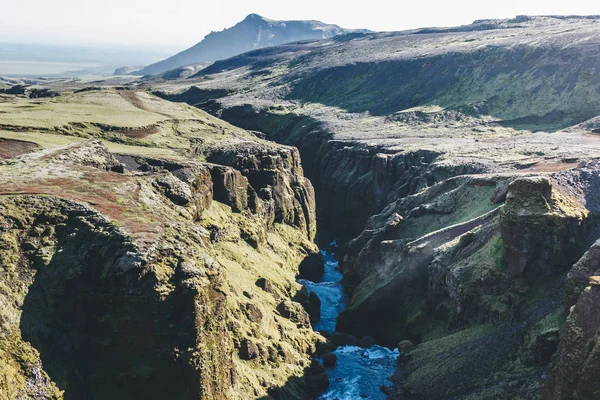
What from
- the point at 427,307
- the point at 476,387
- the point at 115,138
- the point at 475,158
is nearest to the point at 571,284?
the point at 476,387

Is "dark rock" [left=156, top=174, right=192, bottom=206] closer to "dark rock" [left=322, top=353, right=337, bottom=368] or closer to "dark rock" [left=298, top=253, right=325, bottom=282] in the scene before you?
"dark rock" [left=322, top=353, right=337, bottom=368]

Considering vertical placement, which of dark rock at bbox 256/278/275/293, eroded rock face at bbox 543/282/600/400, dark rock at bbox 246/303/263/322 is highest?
eroded rock face at bbox 543/282/600/400

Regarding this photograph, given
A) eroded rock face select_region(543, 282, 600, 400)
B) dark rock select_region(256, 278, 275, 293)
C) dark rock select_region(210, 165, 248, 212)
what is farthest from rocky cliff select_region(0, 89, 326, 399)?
eroded rock face select_region(543, 282, 600, 400)

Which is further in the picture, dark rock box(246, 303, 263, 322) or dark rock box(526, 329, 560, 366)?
dark rock box(246, 303, 263, 322)

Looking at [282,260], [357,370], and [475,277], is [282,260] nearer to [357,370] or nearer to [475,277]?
[357,370]

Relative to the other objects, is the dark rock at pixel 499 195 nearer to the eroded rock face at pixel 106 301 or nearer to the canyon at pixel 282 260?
the canyon at pixel 282 260

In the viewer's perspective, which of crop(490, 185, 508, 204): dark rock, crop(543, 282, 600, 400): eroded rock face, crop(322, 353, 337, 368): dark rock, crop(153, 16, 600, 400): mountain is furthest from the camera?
crop(490, 185, 508, 204): dark rock

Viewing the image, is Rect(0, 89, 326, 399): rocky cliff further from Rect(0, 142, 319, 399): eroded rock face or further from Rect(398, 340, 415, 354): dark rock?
Rect(398, 340, 415, 354): dark rock

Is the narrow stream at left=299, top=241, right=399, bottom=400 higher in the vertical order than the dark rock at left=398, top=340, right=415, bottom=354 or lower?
lower

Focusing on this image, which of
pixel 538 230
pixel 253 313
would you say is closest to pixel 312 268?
pixel 253 313

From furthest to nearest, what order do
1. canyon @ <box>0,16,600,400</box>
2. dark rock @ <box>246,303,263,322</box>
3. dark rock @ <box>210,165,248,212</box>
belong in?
dark rock @ <box>210,165,248,212</box> → dark rock @ <box>246,303,263,322</box> → canyon @ <box>0,16,600,400</box>

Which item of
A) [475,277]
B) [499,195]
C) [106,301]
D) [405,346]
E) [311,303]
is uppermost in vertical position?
[106,301]
